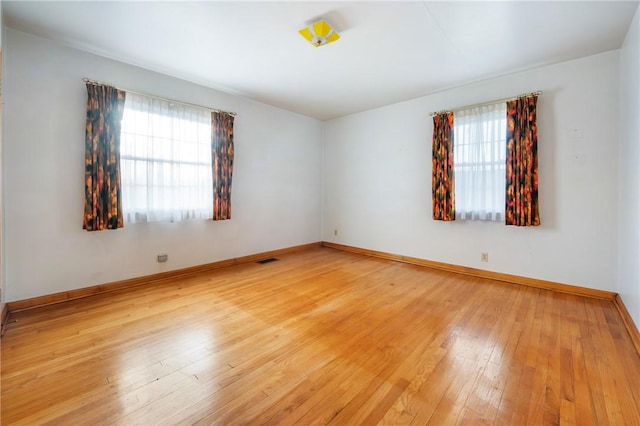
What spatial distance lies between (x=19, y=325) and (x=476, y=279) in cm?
488

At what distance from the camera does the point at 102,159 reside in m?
2.92

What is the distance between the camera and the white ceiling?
2.23 m

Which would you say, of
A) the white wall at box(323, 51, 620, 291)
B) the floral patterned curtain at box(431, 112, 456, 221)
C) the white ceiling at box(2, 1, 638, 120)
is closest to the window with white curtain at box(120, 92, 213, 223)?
the white ceiling at box(2, 1, 638, 120)

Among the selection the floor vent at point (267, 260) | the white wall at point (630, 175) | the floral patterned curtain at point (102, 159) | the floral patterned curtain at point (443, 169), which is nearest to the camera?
the white wall at point (630, 175)

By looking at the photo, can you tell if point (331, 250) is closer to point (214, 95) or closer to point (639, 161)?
point (214, 95)

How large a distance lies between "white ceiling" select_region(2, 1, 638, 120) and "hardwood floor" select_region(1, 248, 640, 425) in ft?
8.80

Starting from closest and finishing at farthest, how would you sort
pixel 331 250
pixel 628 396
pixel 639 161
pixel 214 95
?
pixel 628 396 → pixel 639 161 → pixel 214 95 → pixel 331 250

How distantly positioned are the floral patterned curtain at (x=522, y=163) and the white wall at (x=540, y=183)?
15 centimetres

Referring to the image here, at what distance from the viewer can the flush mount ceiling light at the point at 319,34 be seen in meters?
2.40

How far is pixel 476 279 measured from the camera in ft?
11.9

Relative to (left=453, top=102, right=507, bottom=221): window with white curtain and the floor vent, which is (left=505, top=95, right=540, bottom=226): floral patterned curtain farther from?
the floor vent

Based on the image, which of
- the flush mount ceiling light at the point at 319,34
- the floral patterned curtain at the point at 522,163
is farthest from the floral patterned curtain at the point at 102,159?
the floral patterned curtain at the point at 522,163

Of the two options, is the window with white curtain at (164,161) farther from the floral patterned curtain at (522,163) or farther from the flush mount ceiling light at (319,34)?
the floral patterned curtain at (522,163)

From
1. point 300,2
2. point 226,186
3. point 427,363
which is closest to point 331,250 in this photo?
point 226,186
